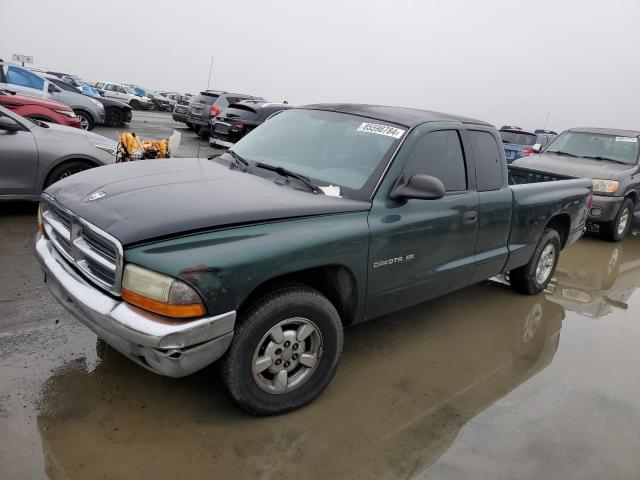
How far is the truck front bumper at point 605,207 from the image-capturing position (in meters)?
7.75

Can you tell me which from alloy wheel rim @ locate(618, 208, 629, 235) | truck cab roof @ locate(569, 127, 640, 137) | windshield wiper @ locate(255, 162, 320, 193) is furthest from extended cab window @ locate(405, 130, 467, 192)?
truck cab roof @ locate(569, 127, 640, 137)

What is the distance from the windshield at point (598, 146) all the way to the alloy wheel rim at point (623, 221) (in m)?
0.87

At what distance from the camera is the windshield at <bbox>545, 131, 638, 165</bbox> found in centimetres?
855

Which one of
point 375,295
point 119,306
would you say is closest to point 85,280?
point 119,306

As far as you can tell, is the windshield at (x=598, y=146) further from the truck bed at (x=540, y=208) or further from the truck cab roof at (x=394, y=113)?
the truck cab roof at (x=394, y=113)

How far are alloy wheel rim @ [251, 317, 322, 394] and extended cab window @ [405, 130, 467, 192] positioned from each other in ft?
4.27

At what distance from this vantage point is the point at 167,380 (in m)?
3.12

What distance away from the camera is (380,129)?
3553mm

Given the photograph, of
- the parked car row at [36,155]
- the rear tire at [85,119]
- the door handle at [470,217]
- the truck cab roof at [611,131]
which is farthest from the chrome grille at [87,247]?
the rear tire at [85,119]

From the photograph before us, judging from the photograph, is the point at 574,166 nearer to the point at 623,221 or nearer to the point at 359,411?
the point at 623,221

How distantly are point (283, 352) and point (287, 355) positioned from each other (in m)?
0.04

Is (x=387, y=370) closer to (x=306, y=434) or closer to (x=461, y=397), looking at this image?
(x=461, y=397)

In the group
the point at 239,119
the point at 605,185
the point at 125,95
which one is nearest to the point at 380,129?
the point at 605,185

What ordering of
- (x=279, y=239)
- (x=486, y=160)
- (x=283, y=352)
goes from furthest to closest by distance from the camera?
(x=486, y=160) < (x=283, y=352) < (x=279, y=239)
